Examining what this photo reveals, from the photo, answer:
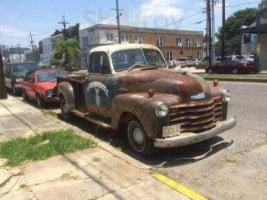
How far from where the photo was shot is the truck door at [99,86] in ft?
27.7

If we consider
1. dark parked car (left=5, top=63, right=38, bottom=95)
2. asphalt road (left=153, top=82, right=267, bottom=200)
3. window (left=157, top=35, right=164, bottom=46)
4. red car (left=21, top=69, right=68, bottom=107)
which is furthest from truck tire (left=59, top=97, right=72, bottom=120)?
window (left=157, top=35, right=164, bottom=46)

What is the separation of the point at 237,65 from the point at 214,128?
26.2 m

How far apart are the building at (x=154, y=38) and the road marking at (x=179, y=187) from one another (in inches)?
2192

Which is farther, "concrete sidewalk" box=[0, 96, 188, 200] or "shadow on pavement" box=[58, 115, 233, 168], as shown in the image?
"shadow on pavement" box=[58, 115, 233, 168]

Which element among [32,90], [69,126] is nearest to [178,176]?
[69,126]

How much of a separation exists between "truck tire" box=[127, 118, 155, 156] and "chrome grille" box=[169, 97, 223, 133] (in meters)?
0.64

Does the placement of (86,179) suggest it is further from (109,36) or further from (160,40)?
(160,40)

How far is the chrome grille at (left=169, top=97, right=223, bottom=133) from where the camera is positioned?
6.72m

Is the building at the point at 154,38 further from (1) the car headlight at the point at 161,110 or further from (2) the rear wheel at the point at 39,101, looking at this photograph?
(1) the car headlight at the point at 161,110

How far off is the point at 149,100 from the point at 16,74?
51.7 ft

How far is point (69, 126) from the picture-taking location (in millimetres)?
10867

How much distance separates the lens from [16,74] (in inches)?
832

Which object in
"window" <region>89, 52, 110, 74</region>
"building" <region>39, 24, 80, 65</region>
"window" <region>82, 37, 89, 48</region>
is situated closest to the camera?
"window" <region>89, 52, 110, 74</region>

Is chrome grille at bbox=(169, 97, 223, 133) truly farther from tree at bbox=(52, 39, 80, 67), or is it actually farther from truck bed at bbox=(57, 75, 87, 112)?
tree at bbox=(52, 39, 80, 67)
